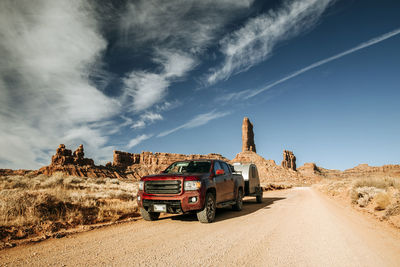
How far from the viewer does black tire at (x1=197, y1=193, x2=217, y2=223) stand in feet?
22.6

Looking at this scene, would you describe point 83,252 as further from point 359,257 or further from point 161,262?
point 359,257

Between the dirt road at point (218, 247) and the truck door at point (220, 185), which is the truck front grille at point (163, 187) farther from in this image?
the truck door at point (220, 185)

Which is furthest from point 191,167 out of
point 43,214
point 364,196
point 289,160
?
point 289,160

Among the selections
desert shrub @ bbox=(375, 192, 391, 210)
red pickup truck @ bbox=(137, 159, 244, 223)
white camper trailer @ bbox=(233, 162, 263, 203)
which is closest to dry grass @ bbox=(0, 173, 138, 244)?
red pickup truck @ bbox=(137, 159, 244, 223)

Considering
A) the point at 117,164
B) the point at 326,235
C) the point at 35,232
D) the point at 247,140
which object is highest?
the point at 247,140

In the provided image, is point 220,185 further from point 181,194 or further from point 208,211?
point 181,194

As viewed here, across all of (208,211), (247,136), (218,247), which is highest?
(247,136)

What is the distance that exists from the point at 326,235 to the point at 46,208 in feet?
27.1

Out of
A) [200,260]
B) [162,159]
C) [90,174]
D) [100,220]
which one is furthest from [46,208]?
[162,159]

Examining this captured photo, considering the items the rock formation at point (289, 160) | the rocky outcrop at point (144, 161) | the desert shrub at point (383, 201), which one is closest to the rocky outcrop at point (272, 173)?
the rocky outcrop at point (144, 161)

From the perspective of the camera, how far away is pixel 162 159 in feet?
414

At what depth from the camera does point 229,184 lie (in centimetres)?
911

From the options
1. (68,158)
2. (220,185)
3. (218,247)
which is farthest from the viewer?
(68,158)

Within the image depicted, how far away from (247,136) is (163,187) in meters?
128
